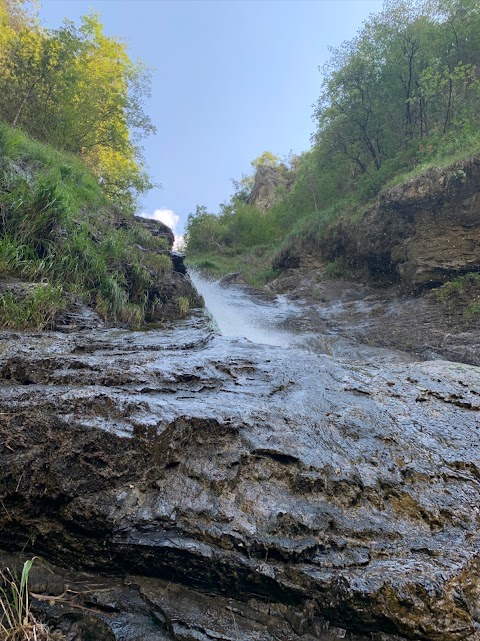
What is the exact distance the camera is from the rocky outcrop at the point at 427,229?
10539mm

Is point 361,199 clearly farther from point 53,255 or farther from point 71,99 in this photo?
point 53,255

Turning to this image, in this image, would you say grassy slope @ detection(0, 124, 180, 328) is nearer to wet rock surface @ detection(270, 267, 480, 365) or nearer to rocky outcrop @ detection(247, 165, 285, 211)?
wet rock surface @ detection(270, 267, 480, 365)

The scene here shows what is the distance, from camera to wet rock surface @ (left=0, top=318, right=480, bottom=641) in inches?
68.7

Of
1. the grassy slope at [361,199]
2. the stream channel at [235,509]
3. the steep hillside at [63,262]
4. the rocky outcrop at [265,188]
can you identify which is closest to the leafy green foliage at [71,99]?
the steep hillside at [63,262]

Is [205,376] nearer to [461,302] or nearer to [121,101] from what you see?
[461,302]

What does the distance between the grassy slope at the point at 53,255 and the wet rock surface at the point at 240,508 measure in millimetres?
2130

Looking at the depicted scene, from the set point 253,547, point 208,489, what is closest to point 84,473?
point 208,489

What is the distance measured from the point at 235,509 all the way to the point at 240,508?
1.1 inches

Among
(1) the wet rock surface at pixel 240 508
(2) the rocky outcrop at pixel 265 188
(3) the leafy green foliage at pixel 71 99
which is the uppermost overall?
(2) the rocky outcrop at pixel 265 188

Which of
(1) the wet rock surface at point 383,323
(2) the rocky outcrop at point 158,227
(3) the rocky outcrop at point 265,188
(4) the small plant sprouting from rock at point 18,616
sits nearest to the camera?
(4) the small plant sprouting from rock at point 18,616

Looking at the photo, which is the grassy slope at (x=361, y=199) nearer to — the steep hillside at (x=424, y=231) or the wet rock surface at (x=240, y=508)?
the steep hillside at (x=424, y=231)

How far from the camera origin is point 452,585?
69.6 inches

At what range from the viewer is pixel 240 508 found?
2133mm

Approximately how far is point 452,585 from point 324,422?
1261 millimetres
